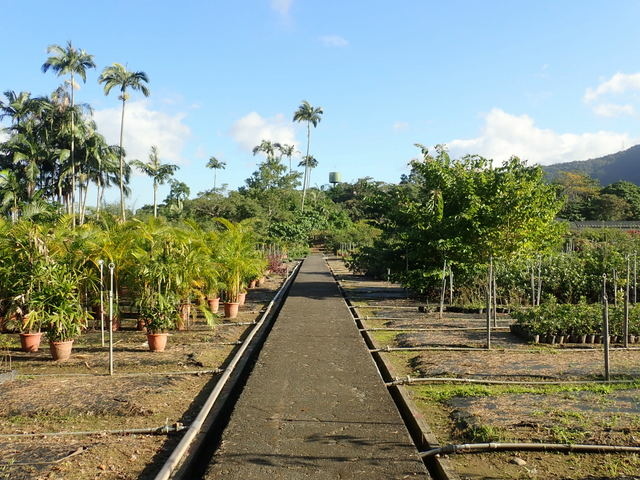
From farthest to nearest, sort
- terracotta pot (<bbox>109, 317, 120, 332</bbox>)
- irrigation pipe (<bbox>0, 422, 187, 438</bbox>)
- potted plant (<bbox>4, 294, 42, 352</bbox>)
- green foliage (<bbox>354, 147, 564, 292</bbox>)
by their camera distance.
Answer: green foliage (<bbox>354, 147, 564, 292</bbox>), terracotta pot (<bbox>109, 317, 120, 332</bbox>), potted plant (<bbox>4, 294, 42, 352</bbox>), irrigation pipe (<bbox>0, 422, 187, 438</bbox>)

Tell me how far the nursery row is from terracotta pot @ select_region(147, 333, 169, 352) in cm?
10

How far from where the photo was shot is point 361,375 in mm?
7059

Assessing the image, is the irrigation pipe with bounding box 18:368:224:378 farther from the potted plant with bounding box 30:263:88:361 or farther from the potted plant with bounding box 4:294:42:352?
the potted plant with bounding box 4:294:42:352

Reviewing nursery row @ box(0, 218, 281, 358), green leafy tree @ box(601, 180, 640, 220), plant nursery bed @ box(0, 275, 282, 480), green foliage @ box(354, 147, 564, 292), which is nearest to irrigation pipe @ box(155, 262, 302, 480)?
plant nursery bed @ box(0, 275, 282, 480)

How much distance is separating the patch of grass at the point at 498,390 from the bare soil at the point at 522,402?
11mm

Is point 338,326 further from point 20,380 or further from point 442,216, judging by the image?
point 20,380

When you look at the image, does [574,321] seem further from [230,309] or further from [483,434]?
[230,309]

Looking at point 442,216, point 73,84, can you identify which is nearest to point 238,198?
point 73,84

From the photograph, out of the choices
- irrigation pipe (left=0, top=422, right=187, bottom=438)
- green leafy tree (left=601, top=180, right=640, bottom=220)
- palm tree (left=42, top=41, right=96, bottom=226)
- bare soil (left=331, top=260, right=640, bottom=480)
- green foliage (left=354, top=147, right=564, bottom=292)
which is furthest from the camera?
green leafy tree (left=601, top=180, right=640, bottom=220)

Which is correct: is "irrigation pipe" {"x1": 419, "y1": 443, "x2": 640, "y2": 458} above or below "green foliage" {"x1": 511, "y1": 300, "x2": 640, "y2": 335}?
below

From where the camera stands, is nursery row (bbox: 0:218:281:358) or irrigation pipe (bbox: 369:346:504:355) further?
irrigation pipe (bbox: 369:346:504:355)

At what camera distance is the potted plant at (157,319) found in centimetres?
877

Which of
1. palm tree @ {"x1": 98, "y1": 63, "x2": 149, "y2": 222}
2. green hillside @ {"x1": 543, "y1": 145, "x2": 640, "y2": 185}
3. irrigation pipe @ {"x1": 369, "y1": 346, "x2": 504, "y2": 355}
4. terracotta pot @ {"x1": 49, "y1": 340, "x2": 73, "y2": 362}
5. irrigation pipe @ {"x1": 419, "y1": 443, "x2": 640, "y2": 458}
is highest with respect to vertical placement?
green hillside @ {"x1": 543, "y1": 145, "x2": 640, "y2": 185}

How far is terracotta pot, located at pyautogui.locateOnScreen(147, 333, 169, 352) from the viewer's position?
8797 millimetres
